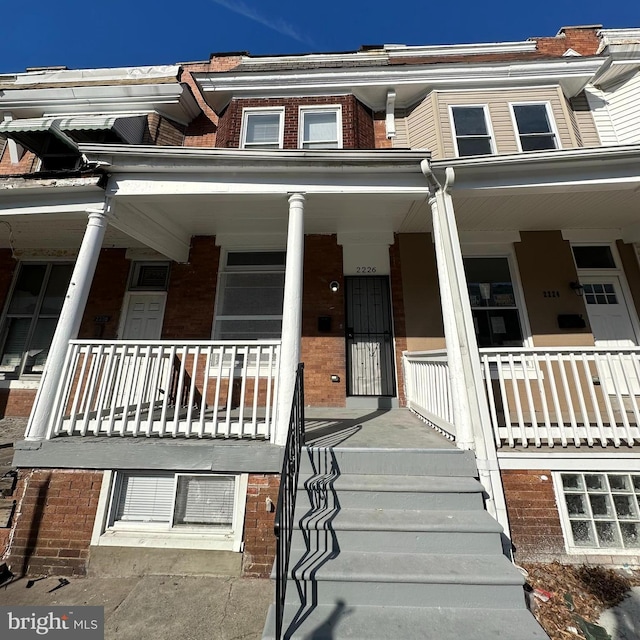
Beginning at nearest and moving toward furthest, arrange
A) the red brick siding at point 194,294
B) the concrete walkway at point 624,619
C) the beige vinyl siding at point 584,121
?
1. the concrete walkway at point 624,619
2. the red brick siding at point 194,294
3. the beige vinyl siding at point 584,121

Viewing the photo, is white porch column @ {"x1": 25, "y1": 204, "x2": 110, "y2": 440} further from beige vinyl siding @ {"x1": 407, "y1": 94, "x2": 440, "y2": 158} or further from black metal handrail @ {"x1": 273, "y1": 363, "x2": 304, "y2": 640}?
beige vinyl siding @ {"x1": 407, "y1": 94, "x2": 440, "y2": 158}

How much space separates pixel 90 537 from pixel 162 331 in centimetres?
365

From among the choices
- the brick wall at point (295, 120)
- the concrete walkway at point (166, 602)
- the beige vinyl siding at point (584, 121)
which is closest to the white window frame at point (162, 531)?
the concrete walkway at point (166, 602)

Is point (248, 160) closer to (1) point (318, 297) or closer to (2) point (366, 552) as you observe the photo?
(1) point (318, 297)

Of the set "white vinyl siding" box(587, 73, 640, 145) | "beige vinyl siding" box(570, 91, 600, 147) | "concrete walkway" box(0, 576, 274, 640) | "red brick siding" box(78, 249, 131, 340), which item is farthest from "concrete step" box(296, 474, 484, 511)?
"white vinyl siding" box(587, 73, 640, 145)

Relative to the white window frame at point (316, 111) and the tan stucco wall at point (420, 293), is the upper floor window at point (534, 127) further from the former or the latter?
the white window frame at point (316, 111)

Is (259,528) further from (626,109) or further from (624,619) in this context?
(626,109)

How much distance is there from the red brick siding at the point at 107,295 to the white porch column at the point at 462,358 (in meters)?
6.12

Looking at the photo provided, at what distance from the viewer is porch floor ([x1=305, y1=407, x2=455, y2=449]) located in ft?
11.8

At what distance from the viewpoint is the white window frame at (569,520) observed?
322 centimetres

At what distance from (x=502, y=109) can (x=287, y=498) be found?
329 inches

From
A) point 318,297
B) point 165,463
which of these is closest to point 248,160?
point 318,297

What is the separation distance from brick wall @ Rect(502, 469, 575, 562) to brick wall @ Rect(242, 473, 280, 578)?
247 centimetres

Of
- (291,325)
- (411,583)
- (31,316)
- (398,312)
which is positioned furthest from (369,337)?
(31,316)
